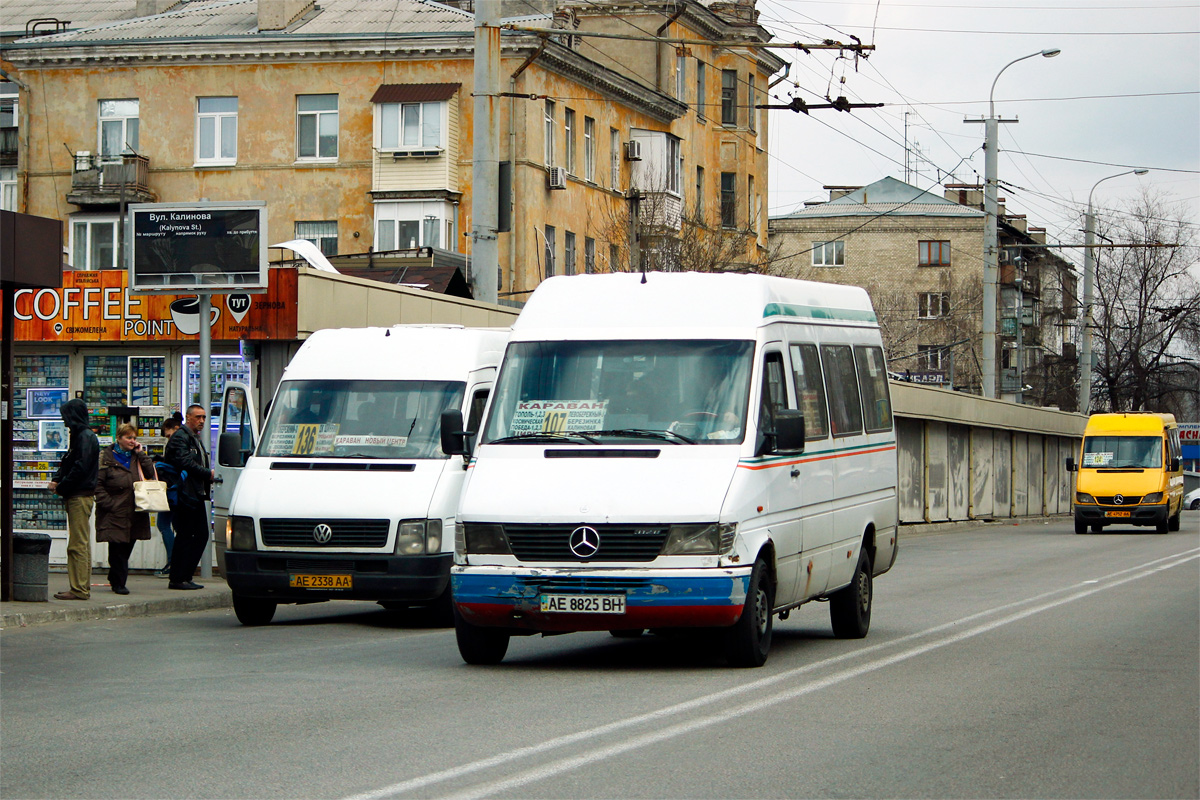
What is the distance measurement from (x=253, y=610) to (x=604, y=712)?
6.82 meters

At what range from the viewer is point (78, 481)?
15.7m

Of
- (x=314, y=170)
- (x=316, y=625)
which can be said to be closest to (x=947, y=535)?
(x=314, y=170)

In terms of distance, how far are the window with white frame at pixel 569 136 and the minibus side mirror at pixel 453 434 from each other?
3846 centimetres

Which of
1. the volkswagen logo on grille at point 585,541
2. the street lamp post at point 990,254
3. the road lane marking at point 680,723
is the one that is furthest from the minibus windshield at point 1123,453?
the volkswagen logo on grille at point 585,541

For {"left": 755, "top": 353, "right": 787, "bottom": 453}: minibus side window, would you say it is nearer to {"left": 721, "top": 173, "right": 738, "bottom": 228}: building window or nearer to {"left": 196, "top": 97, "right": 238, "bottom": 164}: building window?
{"left": 196, "top": 97, "right": 238, "bottom": 164}: building window

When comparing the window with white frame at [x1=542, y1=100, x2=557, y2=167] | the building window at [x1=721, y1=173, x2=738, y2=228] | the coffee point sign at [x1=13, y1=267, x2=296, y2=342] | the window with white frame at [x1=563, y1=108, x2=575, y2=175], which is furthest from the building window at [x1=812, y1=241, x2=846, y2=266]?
the coffee point sign at [x1=13, y1=267, x2=296, y2=342]

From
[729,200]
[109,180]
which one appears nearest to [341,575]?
[109,180]

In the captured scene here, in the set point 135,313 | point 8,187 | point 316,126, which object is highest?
point 316,126

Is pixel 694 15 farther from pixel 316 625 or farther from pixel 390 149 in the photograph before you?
pixel 316 625

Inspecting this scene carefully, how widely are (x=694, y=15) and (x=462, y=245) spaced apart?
1627 centimetres

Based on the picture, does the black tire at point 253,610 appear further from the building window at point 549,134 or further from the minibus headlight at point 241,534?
the building window at point 549,134

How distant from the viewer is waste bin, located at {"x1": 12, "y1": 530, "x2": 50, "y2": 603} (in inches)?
619

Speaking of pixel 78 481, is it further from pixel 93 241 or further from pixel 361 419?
pixel 93 241

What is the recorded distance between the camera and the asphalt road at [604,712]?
7156 mm
